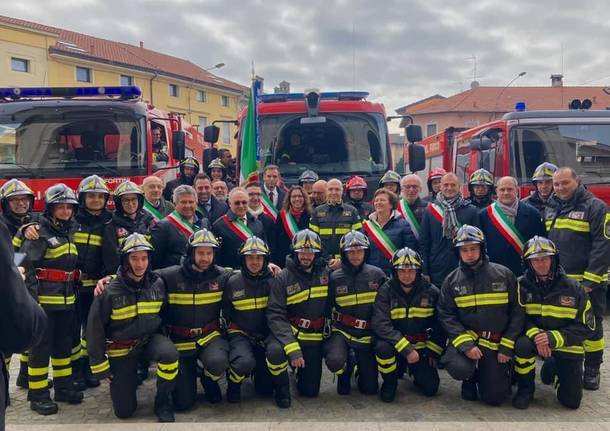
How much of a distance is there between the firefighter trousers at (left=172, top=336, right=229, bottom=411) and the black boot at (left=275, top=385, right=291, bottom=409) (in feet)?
1.55

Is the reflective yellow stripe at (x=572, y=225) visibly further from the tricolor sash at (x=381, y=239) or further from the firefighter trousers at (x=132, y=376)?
the firefighter trousers at (x=132, y=376)

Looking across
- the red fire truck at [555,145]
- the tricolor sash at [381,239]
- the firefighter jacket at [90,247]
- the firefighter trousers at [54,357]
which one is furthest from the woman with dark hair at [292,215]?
the red fire truck at [555,145]

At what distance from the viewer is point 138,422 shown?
4074 mm

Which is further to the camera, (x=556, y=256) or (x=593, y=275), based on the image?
(x=593, y=275)

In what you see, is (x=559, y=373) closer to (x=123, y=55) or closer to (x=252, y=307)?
(x=252, y=307)

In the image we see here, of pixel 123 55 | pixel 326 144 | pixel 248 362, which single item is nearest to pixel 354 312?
pixel 248 362

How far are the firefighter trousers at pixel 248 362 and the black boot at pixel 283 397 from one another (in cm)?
22

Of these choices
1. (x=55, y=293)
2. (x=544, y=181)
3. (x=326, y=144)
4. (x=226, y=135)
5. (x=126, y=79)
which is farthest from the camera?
(x=226, y=135)

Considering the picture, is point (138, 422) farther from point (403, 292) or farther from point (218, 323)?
point (403, 292)

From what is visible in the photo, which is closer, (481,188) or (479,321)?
(479,321)

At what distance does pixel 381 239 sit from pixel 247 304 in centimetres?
153

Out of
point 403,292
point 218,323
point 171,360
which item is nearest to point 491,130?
point 403,292

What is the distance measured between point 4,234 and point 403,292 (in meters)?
3.44

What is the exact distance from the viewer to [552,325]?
434cm
